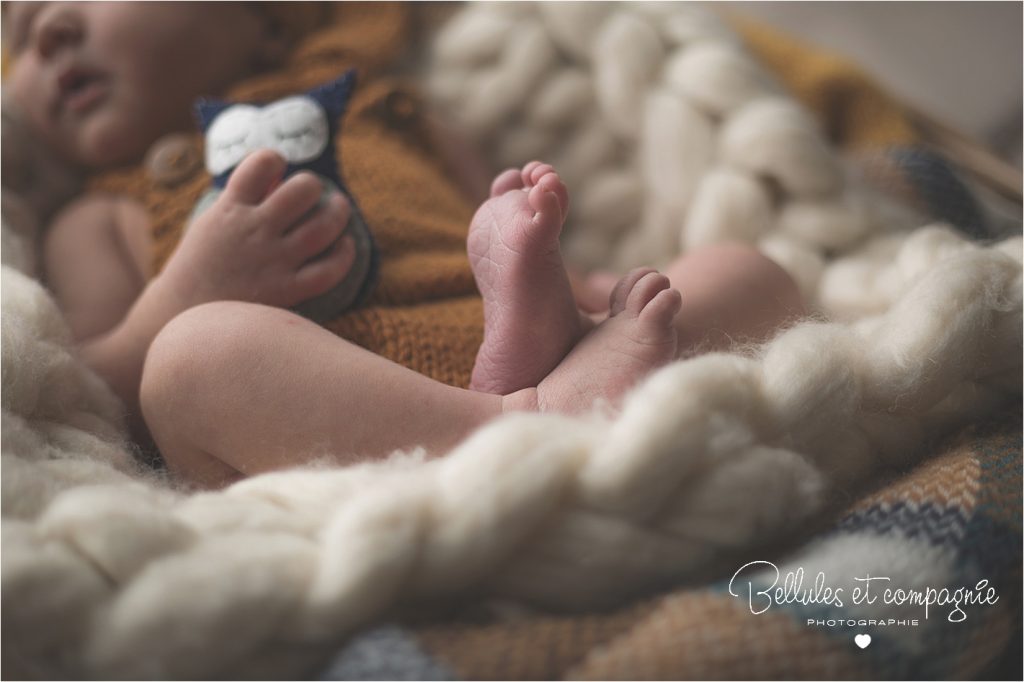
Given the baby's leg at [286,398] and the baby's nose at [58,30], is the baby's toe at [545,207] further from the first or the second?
the baby's nose at [58,30]

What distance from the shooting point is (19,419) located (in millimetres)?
568

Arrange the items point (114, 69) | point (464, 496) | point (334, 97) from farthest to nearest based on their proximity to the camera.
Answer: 1. point (114, 69)
2. point (334, 97)
3. point (464, 496)

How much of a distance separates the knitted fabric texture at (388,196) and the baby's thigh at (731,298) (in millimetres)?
185

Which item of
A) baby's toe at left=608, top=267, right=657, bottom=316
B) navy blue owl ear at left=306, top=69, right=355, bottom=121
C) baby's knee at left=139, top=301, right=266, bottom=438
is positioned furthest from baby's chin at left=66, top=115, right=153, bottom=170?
baby's toe at left=608, top=267, right=657, bottom=316

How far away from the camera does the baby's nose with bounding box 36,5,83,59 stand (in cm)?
96

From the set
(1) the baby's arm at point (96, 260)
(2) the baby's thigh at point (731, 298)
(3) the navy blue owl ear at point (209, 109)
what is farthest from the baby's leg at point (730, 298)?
(1) the baby's arm at point (96, 260)

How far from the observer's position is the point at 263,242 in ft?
2.36

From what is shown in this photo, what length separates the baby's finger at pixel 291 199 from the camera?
2.32ft

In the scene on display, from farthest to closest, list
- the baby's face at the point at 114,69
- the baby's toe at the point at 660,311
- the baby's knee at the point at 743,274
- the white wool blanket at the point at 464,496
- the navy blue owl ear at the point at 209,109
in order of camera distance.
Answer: the baby's face at the point at 114,69 < the navy blue owl ear at the point at 209,109 < the baby's knee at the point at 743,274 < the baby's toe at the point at 660,311 < the white wool blanket at the point at 464,496

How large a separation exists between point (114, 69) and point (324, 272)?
446 millimetres

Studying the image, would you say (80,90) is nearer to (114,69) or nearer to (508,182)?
(114,69)

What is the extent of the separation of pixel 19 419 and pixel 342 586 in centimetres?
29

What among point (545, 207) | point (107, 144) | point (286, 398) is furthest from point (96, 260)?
point (545, 207)

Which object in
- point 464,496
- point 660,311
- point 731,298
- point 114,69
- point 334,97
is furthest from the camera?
point 114,69
